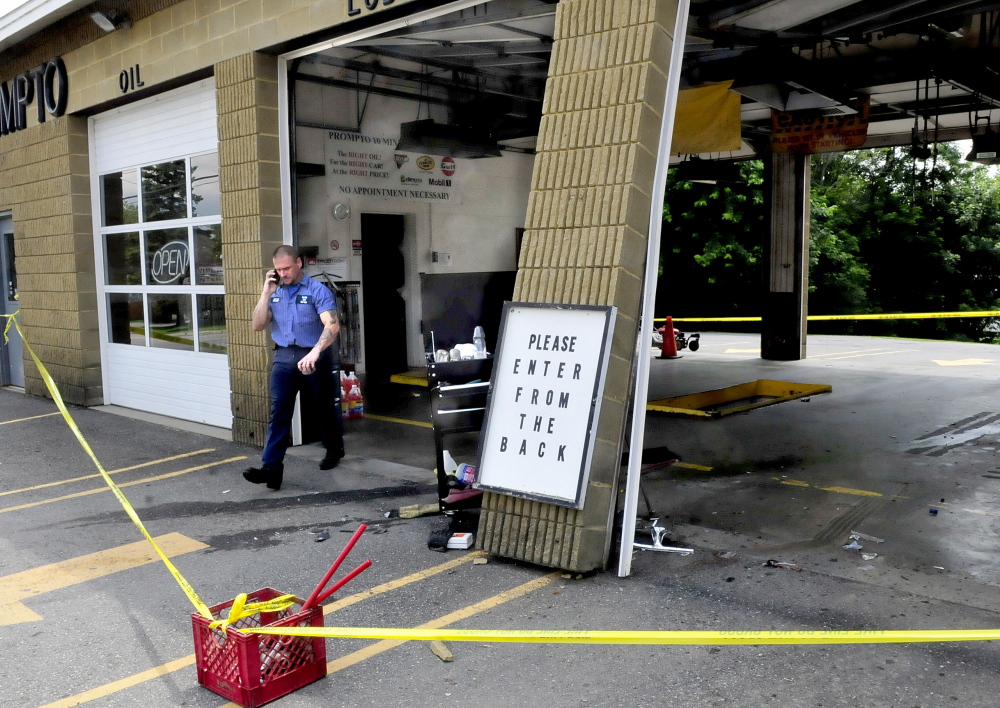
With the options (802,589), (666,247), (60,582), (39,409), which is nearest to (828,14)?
(802,589)

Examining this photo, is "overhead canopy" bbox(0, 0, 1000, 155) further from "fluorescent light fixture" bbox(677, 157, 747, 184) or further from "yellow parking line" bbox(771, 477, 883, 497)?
"yellow parking line" bbox(771, 477, 883, 497)

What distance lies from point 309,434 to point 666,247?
2508 cm

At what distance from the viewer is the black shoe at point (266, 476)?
6875 mm

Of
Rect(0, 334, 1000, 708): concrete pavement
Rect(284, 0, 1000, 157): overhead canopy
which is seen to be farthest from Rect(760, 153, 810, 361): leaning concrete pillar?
Rect(0, 334, 1000, 708): concrete pavement

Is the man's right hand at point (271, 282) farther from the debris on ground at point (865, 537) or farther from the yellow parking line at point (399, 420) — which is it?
the debris on ground at point (865, 537)

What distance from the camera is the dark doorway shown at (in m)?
13.0

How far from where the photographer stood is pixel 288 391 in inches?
278

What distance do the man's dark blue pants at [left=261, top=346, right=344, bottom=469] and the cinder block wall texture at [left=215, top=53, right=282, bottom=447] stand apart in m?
1.19

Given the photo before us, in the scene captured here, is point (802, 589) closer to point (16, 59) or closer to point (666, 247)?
point (16, 59)

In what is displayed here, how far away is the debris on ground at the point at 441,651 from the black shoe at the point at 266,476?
10.7ft

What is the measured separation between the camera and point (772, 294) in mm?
15953

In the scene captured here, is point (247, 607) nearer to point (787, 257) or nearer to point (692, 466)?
point (692, 466)

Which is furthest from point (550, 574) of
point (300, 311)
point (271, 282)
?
point (271, 282)

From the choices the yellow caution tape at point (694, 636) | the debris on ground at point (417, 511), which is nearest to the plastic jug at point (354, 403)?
the debris on ground at point (417, 511)
